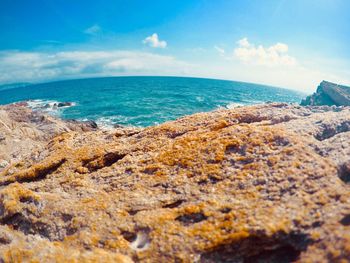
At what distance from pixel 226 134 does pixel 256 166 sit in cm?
149

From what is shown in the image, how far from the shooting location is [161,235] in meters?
4.84

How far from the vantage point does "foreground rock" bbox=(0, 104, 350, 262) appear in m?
Result: 4.48

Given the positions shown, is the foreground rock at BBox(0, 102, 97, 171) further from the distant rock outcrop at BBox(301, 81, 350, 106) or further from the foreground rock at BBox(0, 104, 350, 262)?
the distant rock outcrop at BBox(301, 81, 350, 106)

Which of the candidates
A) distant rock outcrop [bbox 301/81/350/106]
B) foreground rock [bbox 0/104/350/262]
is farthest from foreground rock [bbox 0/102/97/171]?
distant rock outcrop [bbox 301/81/350/106]

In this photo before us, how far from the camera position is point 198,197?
17.9 ft

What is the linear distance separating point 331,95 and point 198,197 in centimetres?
9641

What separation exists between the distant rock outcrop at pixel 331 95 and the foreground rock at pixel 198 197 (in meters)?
83.7

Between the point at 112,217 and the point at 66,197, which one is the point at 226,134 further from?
the point at 66,197

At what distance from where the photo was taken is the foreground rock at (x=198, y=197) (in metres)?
4.48

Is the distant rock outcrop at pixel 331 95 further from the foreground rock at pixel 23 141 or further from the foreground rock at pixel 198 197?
the foreground rock at pixel 198 197

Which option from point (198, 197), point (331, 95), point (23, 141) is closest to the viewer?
point (198, 197)

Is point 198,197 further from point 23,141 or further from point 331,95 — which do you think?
point 331,95

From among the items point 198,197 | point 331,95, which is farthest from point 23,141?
point 331,95

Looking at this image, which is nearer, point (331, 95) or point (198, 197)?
point (198, 197)
